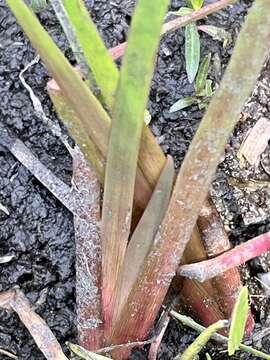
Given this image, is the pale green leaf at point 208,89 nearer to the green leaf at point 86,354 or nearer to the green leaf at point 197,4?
the green leaf at point 197,4

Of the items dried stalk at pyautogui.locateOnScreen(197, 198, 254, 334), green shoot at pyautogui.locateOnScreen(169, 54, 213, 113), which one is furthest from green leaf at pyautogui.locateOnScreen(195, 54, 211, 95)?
dried stalk at pyautogui.locateOnScreen(197, 198, 254, 334)

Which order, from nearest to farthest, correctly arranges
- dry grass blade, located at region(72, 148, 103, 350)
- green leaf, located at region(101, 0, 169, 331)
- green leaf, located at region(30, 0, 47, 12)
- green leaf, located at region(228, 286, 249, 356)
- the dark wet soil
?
green leaf, located at region(101, 0, 169, 331)
green leaf, located at region(228, 286, 249, 356)
dry grass blade, located at region(72, 148, 103, 350)
the dark wet soil
green leaf, located at region(30, 0, 47, 12)

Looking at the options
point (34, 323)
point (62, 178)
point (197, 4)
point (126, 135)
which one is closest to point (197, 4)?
point (197, 4)

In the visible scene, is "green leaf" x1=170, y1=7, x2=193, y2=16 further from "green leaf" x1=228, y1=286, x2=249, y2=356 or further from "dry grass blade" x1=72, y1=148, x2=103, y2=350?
"green leaf" x1=228, y1=286, x2=249, y2=356

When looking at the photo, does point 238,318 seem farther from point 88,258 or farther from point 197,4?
point 197,4

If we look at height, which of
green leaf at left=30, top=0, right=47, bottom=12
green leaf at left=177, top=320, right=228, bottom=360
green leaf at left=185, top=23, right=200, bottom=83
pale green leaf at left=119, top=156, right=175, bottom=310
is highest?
green leaf at left=30, top=0, right=47, bottom=12
